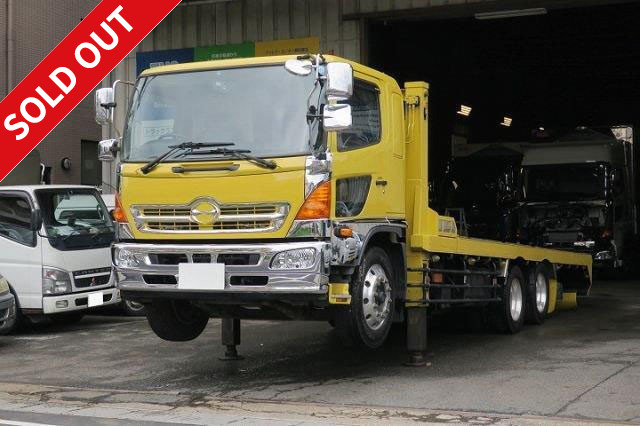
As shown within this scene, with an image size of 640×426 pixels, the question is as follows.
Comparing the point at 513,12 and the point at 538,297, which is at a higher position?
the point at 513,12

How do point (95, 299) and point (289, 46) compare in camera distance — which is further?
point (289, 46)

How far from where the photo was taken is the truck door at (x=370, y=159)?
7734 millimetres

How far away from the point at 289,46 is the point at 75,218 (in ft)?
18.2

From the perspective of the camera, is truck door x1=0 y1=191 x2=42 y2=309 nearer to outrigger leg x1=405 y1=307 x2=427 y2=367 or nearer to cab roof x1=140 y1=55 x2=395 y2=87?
cab roof x1=140 y1=55 x2=395 y2=87

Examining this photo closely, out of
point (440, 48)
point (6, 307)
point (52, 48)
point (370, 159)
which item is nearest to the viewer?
point (370, 159)

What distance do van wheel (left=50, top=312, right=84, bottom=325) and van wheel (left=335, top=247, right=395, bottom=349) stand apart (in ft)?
22.1

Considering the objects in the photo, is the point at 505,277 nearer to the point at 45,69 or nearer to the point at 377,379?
the point at 377,379

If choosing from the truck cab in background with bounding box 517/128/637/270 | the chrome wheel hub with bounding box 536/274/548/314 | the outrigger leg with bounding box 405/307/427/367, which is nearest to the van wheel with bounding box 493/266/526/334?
the chrome wheel hub with bounding box 536/274/548/314

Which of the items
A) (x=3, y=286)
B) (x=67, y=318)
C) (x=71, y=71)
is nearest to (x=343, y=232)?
(x=3, y=286)

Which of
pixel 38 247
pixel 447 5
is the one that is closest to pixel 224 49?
pixel 447 5

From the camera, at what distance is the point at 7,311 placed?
1120 cm

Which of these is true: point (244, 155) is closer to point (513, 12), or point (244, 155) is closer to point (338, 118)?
point (338, 118)

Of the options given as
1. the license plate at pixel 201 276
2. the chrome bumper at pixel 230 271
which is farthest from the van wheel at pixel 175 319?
the license plate at pixel 201 276

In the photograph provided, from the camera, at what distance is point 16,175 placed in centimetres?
1814
